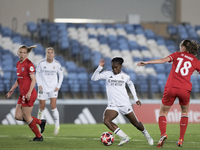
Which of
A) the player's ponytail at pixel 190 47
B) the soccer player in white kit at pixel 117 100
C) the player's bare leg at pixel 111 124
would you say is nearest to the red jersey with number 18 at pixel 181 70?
the player's ponytail at pixel 190 47

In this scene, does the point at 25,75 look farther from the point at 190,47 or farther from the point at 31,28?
the point at 31,28

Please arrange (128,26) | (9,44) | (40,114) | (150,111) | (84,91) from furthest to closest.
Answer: (128,26)
(9,44)
(84,91)
(150,111)
(40,114)

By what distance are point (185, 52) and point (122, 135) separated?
1956 mm

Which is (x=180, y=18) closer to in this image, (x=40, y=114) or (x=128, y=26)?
(x=128, y=26)

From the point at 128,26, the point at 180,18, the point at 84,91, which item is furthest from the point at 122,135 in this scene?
the point at 180,18

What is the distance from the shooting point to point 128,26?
22.5 m

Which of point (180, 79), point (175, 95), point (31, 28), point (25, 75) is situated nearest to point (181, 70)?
point (180, 79)

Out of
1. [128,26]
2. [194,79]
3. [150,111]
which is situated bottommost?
[150,111]

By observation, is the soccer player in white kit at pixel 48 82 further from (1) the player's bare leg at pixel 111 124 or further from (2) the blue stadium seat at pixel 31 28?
(2) the blue stadium seat at pixel 31 28

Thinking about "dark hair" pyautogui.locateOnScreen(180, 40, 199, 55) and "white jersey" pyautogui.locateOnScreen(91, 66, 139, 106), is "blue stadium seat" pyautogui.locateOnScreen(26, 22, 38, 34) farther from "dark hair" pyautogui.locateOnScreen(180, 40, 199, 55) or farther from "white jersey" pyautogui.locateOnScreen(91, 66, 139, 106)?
"dark hair" pyautogui.locateOnScreen(180, 40, 199, 55)

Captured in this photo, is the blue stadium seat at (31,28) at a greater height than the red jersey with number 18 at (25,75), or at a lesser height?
greater

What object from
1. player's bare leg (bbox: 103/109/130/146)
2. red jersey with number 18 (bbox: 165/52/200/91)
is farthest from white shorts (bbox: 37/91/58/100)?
red jersey with number 18 (bbox: 165/52/200/91)

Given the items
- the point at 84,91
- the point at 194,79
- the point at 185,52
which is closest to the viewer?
the point at 185,52

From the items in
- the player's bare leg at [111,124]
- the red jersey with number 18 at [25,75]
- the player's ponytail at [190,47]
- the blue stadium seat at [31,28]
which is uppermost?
the blue stadium seat at [31,28]
